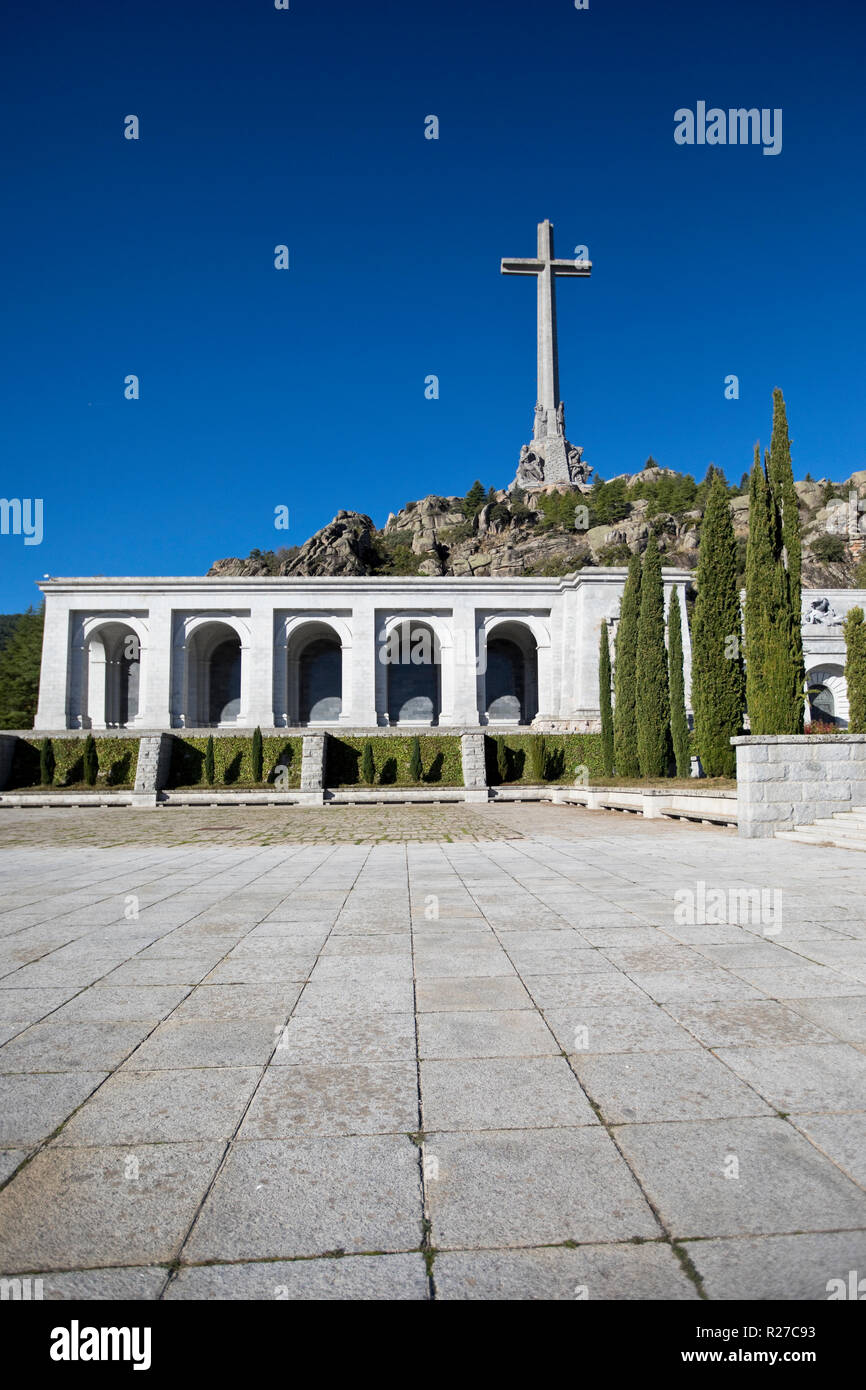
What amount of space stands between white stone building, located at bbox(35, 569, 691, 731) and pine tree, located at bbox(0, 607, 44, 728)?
6.10m

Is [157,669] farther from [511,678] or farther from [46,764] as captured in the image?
[511,678]

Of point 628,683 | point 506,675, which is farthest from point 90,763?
point 506,675

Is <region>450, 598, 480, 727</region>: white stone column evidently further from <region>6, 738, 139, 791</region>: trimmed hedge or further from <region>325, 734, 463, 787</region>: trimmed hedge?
<region>6, 738, 139, 791</region>: trimmed hedge

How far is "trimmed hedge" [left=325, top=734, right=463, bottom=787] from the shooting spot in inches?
1177

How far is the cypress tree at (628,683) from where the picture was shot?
993 inches

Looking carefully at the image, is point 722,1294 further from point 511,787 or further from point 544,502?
point 544,502

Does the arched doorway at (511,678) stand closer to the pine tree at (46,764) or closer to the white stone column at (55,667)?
the white stone column at (55,667)

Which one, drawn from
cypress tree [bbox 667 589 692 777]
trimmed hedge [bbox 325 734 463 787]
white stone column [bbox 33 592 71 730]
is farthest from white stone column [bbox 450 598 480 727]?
white stone column [bbox 33 592 71 730]

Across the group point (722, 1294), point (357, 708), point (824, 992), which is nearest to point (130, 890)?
point (824, 992)

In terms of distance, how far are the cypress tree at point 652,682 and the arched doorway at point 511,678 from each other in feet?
56.8

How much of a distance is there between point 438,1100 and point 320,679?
4030cm

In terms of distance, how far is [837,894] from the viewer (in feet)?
22.9

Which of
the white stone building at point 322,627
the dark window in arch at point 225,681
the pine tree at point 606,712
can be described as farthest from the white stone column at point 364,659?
the pine tree at point 606,712

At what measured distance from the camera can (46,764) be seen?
29.4 meters
